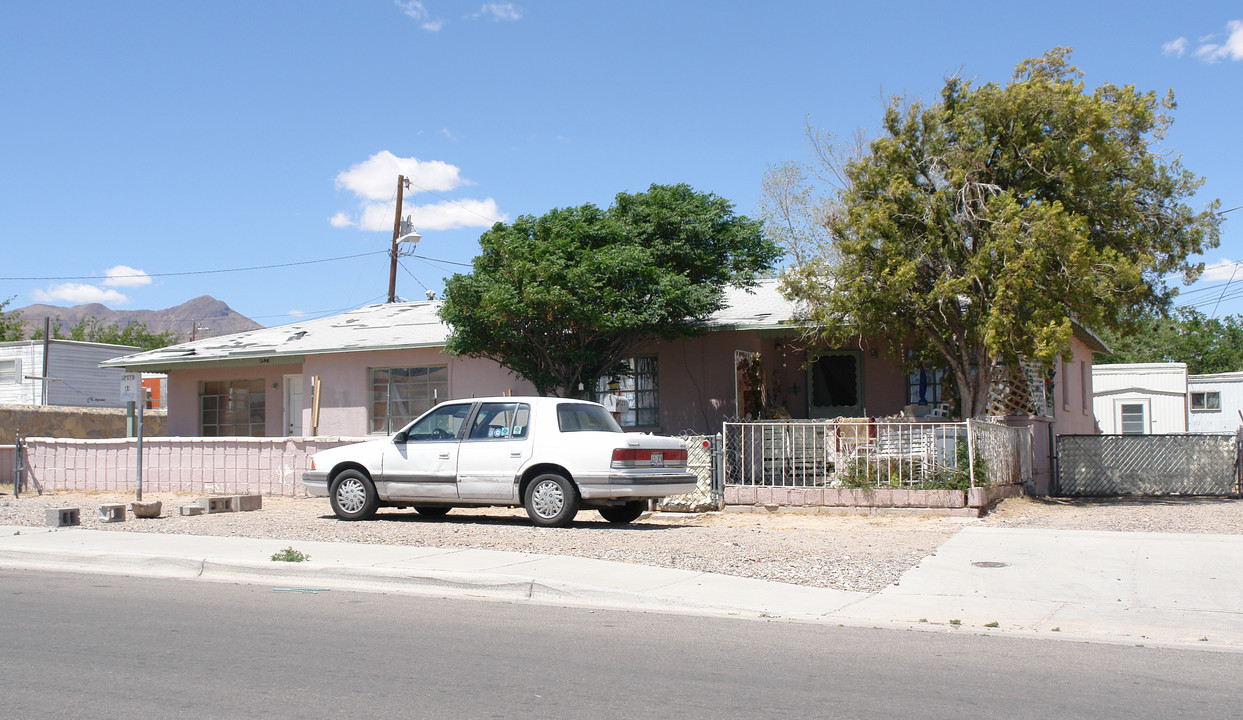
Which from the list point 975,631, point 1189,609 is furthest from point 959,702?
point 1189,609

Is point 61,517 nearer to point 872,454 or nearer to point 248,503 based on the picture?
point 248,503

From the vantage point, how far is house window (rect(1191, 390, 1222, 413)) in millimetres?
35062

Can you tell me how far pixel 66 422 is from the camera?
97.7 feet

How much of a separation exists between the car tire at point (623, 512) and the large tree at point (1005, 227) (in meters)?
5.24

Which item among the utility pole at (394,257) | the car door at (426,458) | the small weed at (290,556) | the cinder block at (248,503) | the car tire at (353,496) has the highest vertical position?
the utility pole at (394,257)

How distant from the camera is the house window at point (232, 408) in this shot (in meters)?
23.7

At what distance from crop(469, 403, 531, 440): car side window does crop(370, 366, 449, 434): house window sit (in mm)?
8360

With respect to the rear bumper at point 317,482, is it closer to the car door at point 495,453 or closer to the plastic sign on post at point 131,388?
the car door at point 495,453

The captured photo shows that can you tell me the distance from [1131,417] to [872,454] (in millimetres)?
21435

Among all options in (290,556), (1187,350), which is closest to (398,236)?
(290,556)

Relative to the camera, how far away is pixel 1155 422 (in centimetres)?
3156

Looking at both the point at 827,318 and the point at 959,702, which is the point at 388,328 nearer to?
the point at 827,318

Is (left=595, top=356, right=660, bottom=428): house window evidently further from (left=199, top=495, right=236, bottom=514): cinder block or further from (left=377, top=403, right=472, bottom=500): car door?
(left=199, top=495, right=236, bottom=514): cinder block

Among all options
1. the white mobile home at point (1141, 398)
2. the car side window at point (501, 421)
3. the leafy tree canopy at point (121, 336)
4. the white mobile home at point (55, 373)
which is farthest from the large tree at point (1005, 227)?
the leafy tree canopy at point (121, 336)
